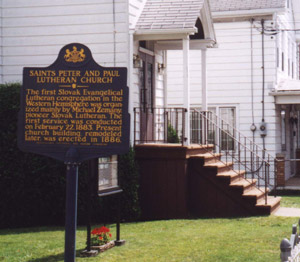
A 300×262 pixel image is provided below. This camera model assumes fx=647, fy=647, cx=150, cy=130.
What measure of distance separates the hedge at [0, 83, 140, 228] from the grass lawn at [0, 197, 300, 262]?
0.61 meters

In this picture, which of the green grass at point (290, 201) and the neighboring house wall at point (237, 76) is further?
the neighboring house wall at point (237, 76)

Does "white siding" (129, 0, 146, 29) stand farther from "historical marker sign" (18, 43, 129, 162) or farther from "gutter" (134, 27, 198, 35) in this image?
"historical marker sign" (18, 43, 129, 162)

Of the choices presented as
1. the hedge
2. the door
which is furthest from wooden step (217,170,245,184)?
the hedge

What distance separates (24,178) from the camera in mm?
13633

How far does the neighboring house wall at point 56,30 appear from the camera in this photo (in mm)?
14758

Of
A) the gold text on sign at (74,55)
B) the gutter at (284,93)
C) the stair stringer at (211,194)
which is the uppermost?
the gutter at (284,93)

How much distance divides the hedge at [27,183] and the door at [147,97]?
206 centimetres

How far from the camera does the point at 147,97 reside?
16516 mm

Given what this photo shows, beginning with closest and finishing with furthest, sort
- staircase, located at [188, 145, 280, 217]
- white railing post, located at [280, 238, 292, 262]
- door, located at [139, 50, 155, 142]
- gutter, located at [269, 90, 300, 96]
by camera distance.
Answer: white railing post, located at [280, 238, 292, 262] → staircase, located at [188, 145, 280, 217] → door, located at [139, 50, 155, 142] → gutter, located at [269, 90, 300, 96]

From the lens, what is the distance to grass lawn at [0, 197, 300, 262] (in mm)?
9773

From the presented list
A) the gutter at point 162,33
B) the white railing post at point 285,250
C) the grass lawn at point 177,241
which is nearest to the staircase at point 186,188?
the grass lawn at point 177,241

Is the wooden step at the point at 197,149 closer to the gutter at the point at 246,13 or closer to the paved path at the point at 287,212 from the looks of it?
the paved path at the point at 287,212

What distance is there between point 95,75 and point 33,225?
687cm

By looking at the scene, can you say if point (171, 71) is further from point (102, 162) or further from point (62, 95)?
point (62, 95)
